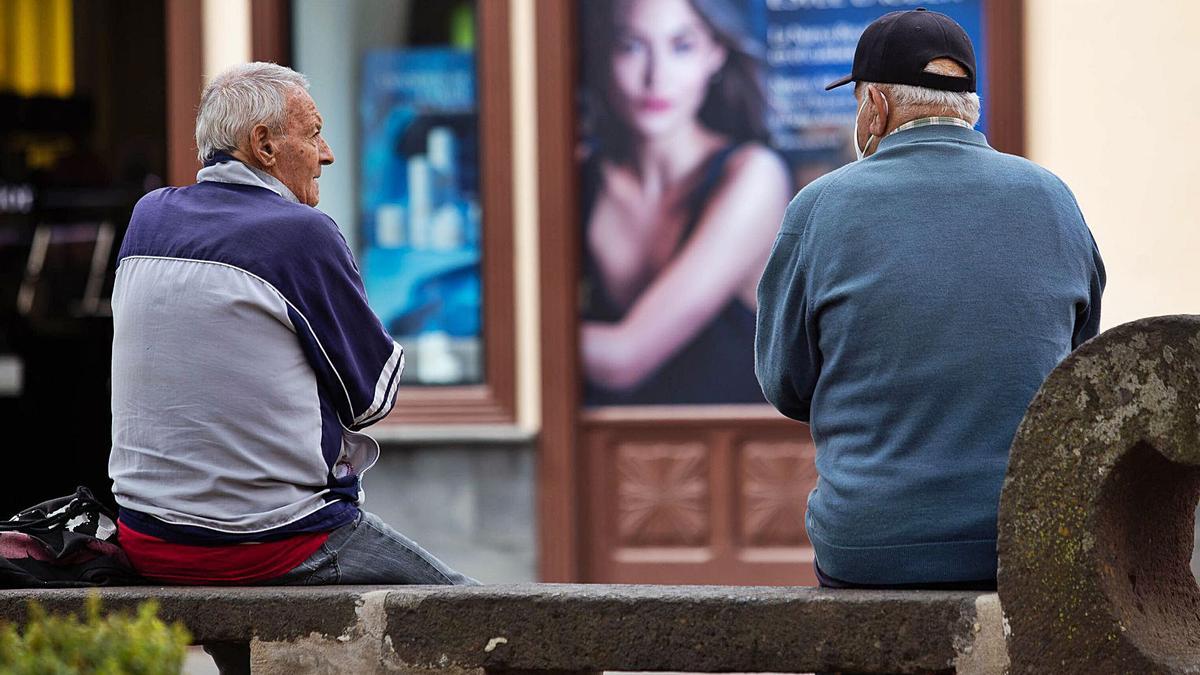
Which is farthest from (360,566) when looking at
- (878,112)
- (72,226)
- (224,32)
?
(72,226)

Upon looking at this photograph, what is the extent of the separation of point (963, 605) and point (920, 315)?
1.74 feet

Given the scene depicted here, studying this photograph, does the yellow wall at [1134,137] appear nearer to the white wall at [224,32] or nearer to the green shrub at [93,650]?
the white wall at [224,32]

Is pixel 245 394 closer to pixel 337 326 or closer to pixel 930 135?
pixel 337 326

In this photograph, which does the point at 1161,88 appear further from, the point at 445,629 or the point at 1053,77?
the point at 445,629

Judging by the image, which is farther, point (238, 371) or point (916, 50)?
point (238, 371)

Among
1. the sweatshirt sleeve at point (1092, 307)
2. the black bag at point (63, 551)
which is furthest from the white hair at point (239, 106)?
the sweatshirt sleeve at point (1092, 307)

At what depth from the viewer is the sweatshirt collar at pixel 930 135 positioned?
341cm

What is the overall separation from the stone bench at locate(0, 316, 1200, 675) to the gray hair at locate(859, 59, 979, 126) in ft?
2.18

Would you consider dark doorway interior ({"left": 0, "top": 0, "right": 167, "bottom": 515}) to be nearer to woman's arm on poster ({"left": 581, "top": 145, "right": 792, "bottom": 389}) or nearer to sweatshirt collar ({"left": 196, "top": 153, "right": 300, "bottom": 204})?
woman's arm on poster ({"left": 581, "top": 145, "right": 792, "bottom": 389})

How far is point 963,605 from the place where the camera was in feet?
10.1


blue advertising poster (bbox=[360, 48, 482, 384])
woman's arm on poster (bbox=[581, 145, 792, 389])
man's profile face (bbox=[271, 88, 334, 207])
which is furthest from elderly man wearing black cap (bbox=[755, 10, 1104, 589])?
blue advertising poster (bbox=[360, 48, 482, 384])

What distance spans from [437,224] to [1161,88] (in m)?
3.25

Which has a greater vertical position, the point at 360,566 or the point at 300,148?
the point at 300,148

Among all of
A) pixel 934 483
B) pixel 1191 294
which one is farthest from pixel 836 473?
pixel 1191 294
